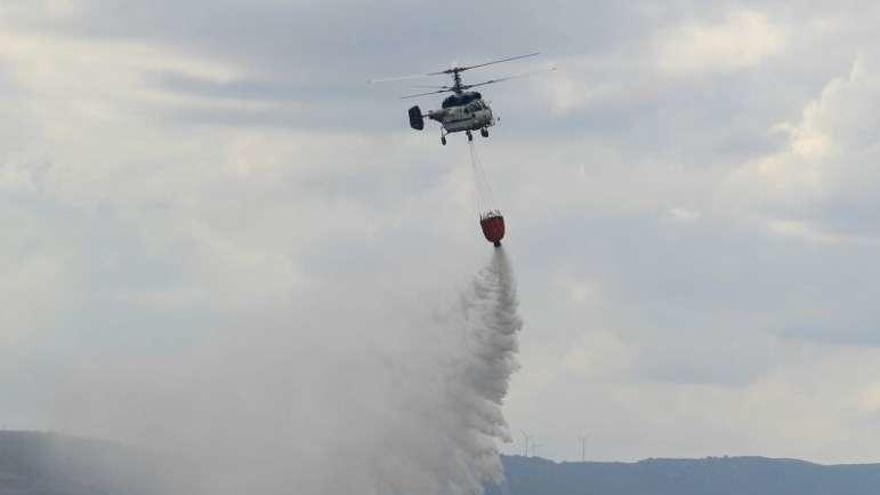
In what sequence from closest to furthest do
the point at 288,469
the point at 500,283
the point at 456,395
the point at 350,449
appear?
the point at 500,283
the point at 456,395
the point at 350,449
the point at 288,469

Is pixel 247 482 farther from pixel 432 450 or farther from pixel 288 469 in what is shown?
pixel 432 450

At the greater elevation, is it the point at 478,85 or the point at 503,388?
the point at 478,85

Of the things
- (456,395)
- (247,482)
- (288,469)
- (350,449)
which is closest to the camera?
(456,395)

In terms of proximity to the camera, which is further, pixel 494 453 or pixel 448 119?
pixel 494 453

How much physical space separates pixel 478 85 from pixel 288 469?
72.8 m

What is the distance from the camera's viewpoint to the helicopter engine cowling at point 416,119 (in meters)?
127

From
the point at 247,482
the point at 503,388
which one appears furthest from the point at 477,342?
the point at 247,482

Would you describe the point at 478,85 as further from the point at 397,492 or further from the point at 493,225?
the point at 397,492

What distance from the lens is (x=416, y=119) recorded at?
12712 centimetres

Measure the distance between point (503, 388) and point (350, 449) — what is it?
2776 centimetres

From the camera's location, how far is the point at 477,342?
456 feet

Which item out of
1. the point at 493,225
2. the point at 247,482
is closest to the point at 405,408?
the point at 493,225

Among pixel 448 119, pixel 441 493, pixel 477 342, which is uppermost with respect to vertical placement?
pixel 448 119

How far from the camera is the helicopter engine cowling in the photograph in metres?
127
